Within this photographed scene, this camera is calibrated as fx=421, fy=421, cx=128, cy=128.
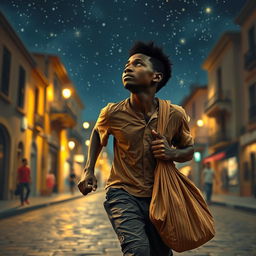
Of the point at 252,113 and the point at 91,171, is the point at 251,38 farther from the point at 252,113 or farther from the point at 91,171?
the point at 91,171

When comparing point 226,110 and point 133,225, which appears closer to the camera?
point 133,225

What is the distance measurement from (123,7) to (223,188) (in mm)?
21707

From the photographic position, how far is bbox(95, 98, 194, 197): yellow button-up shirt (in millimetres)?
2609

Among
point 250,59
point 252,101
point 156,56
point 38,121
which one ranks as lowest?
point 156,56

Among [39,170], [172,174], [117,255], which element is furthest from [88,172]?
[39,170]

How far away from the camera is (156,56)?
282 cm

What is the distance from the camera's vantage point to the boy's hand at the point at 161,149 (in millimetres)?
2529

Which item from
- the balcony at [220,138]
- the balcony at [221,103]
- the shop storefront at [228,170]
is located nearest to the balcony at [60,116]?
the balcony at [221,103]

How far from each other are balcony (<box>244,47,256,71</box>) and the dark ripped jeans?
2084 cm

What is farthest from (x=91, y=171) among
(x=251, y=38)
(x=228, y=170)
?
(x=228, y=170)

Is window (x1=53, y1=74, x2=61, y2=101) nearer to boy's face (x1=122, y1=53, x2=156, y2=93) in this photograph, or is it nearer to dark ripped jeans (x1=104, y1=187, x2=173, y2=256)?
boy's face (x1=122, y1=53, x2=156, y2=93)

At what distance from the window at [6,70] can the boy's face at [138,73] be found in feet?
53.2

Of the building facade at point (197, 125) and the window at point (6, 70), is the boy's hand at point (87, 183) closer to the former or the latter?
the window at point (6, 70)

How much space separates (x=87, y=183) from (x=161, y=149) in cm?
56
